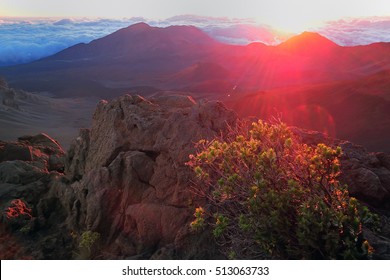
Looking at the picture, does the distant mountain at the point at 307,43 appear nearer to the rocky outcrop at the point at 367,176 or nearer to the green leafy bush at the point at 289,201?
the rocky outcrop at the point at 367,176

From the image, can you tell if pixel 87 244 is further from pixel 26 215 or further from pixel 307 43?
pixel 307 43

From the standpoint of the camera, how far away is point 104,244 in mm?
6223

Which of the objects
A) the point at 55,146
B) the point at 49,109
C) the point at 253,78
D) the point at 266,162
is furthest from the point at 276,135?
the point at 253,78

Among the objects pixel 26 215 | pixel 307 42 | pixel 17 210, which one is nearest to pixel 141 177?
pixel 26 215

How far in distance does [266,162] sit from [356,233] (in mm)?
1031

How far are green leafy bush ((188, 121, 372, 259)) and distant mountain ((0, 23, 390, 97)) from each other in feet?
153

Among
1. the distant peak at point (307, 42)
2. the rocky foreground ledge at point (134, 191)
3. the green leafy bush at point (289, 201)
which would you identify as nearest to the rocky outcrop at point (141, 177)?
the rocky foreground ledge at point (134, 191)

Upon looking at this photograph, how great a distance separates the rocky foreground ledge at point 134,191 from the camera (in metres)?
5.89

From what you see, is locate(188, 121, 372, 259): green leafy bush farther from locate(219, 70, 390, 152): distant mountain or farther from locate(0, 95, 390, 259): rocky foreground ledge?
locate(219, 70, 390, 152): distant mountain

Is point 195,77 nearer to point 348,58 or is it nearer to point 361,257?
point 348,58

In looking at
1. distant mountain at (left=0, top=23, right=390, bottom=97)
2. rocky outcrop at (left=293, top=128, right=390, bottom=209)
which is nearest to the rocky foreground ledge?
rocky outcrop at (left=293, top=128, right=390, bottom=209)

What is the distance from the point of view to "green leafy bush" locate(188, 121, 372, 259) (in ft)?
12.6

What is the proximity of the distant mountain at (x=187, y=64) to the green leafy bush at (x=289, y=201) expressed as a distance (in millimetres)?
46535

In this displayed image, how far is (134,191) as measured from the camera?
21.4 feet
